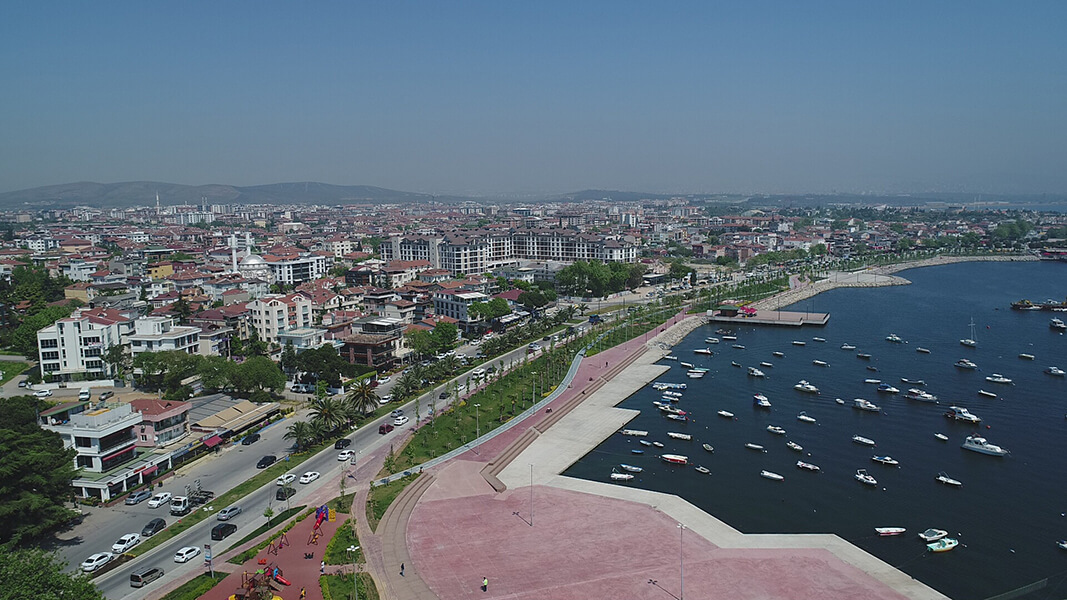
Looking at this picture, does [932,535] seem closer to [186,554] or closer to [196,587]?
[196,587]

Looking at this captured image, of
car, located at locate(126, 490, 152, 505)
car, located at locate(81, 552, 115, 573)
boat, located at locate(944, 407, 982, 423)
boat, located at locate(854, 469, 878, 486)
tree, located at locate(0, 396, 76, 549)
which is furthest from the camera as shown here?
boat, located at locate(944, 407, 982, 423)

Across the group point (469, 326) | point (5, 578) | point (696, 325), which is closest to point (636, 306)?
point (696, 325)

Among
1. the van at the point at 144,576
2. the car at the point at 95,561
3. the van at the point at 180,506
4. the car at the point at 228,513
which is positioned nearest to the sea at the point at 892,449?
the car at the point at 228,513

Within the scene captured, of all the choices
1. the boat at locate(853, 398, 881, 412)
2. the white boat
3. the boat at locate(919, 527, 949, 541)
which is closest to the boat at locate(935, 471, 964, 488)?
the boat at locate(919, 527, 949, 541)

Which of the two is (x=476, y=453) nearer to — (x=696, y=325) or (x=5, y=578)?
(x=5, y=578)

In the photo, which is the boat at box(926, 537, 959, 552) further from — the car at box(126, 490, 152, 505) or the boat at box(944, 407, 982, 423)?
the car at box(126, 490, 152, 505)

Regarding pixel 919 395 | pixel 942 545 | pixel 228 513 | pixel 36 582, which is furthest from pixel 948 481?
pixel 36 582

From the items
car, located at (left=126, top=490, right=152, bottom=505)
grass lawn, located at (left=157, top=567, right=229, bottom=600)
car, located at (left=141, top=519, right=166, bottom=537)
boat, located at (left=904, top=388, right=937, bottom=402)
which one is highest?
grass lawn, located at (left=157, top=567, right=229, bottom=600)
